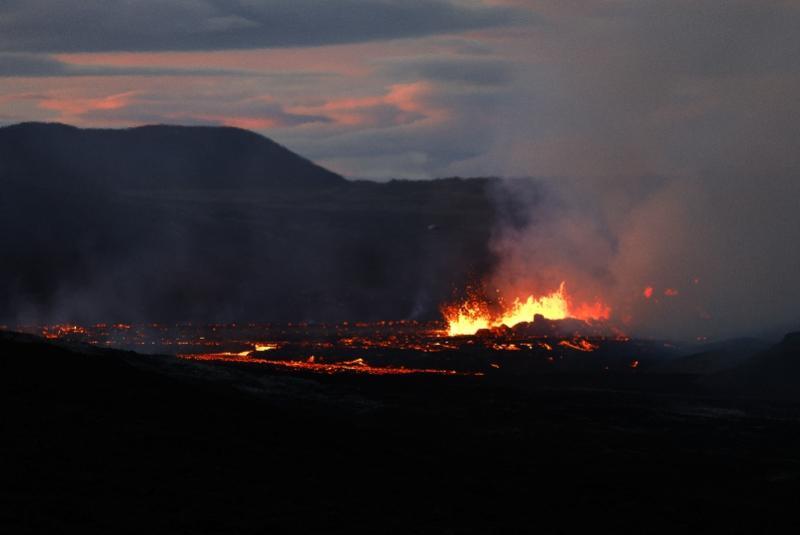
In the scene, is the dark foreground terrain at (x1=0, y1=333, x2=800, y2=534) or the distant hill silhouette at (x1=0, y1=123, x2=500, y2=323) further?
the distant hill silhouette at (x1=0, y1=123, x2=500, y2=323)

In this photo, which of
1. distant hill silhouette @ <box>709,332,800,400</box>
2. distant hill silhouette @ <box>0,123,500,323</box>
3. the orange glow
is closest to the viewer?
distant hill silhouette @ <box>709,332,800,400</box>

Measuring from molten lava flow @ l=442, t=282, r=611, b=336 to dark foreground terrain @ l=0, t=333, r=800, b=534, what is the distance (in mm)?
50636

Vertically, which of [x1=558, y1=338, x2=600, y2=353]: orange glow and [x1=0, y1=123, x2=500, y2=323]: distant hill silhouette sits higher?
[x1=0, y1=123, x2=500, y2=323]: distant hill silhouette

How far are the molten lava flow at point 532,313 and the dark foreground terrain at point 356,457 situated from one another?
50.6 meters

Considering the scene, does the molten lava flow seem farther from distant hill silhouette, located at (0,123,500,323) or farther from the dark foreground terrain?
the dark foreground terrain

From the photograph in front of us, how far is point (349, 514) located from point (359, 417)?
56.2ft

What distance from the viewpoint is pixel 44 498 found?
34.1 metres

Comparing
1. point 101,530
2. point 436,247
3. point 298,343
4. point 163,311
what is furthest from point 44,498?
point 436,247

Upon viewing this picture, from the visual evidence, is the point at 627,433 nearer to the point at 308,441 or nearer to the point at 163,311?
the point at 308,441

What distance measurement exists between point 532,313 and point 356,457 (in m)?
73.3

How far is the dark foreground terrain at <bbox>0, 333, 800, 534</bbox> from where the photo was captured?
35188 mm

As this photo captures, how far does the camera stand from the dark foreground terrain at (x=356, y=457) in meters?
35.2

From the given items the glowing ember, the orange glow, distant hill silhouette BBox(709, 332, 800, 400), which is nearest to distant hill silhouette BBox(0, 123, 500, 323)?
the orange glow

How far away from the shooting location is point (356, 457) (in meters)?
43.5
